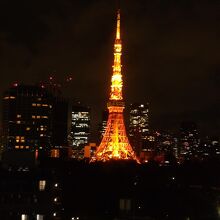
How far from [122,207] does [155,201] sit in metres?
5.62

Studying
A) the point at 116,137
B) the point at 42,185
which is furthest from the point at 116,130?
the point at 42,185

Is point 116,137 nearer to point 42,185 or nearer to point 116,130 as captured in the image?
point 116,130

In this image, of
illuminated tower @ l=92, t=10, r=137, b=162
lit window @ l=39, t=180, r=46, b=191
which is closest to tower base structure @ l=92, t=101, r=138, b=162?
illuminated tower @ l=92, t=10, r=137, b=162

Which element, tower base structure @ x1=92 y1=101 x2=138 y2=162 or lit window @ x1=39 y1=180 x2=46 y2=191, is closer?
lit window @ x1=39 y1=180 x2=46 y2=191

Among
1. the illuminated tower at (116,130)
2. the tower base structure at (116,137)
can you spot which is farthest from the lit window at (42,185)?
the tower base structure at (116,137)

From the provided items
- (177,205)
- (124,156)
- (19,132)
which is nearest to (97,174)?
(177,205)

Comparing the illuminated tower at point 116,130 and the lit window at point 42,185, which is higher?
the illuminated tower at point 116,130

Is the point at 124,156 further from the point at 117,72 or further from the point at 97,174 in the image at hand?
the point at 97,174

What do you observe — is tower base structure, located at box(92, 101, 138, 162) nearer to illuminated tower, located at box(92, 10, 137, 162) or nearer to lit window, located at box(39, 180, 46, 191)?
illuminated tower, located at box(92, 10, 137, 162)

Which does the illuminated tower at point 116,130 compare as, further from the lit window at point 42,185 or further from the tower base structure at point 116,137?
the lit window at point 42,185

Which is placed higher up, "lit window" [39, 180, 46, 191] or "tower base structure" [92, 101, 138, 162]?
"tower base structure" [92, 101, 138, 162]

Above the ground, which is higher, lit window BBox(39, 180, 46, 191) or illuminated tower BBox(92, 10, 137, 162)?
illuminated tower BBox(92, 10, 137, 162)

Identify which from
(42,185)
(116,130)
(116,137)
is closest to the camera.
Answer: (42,185)

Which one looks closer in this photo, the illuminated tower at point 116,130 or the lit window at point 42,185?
the lit window at point 42,185
